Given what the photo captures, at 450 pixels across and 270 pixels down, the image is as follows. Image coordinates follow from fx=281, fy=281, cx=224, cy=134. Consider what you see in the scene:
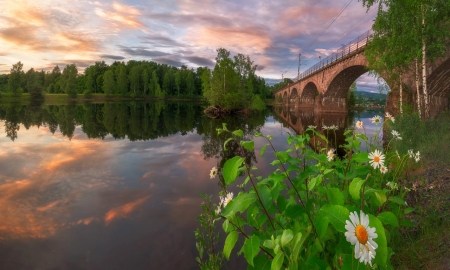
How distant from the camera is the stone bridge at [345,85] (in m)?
17.6

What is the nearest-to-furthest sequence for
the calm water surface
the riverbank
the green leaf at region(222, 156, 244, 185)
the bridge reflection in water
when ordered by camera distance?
the green leaf at region(222, 156, 244, 185) < the calm water surface < the bridge reflection in water < the riverbank

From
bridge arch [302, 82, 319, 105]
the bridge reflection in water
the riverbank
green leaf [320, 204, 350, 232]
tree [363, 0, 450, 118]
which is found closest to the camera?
green leaf [320, 204, 350, 232]

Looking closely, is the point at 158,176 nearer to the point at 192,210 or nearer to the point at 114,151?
the point at 192,210

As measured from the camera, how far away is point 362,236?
4.50ft

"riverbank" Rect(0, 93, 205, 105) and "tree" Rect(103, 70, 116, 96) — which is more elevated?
"tree" Rect(103, 70, 116, 96)

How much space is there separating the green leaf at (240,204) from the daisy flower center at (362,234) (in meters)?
0.61

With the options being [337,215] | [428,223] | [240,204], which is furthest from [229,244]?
[428,223]

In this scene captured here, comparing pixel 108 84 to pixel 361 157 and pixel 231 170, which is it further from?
pixel 231 170

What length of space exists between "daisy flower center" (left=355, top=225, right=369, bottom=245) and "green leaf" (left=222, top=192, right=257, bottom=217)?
2.02ft

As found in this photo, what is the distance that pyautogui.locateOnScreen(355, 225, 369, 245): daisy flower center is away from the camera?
53.8 inches

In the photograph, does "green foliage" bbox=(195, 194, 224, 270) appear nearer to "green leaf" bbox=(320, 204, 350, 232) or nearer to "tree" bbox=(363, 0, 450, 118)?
"green leaf" bbox=(320, 204, 350, 232)

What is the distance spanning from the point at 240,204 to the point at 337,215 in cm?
56

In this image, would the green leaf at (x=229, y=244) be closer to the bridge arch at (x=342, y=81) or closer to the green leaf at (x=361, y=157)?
the green leaf at (x=361, y=157)

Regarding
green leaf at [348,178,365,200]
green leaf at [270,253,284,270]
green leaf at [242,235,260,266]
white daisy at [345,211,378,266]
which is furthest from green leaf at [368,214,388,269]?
green leaf at [242,235,260,266]
